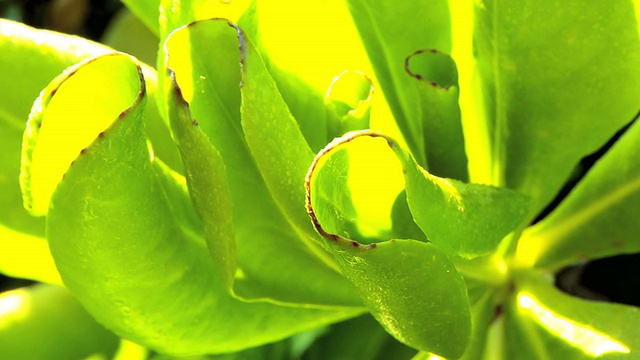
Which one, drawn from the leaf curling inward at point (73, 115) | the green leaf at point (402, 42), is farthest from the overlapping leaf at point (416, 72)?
the leaf curling inward at point (73, 115)

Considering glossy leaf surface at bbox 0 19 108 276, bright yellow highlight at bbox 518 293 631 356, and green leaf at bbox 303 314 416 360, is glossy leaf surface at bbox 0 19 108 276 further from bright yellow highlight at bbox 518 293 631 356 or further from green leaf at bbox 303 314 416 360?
bright yellow highlight at bbox 518 293 631 356

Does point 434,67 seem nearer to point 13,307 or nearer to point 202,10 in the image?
point 202,10

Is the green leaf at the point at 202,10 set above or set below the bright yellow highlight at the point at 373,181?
above

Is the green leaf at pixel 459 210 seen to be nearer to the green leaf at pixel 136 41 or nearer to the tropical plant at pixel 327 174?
the tropical plant at pixel 327 174

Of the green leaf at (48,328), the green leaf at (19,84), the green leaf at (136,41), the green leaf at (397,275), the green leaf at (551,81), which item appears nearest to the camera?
the green leaf at (397,275)

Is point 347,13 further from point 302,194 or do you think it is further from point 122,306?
point 122,306

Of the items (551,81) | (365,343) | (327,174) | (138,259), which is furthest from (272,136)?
(365,343)

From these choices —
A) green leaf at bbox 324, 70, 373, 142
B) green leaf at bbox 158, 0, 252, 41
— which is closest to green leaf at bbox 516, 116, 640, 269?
green leaf at bbox 324, 70, 373, 142
